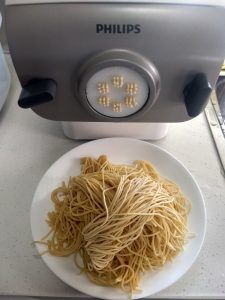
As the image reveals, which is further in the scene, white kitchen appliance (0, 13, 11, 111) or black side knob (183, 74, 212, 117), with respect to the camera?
white kitchen appliance (0, 13, 11, 111)

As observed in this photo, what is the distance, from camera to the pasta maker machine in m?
0.35

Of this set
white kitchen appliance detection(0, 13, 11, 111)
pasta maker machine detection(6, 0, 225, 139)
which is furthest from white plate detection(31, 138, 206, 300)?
white kitchen appliance detection(0, 13, 11, 111)

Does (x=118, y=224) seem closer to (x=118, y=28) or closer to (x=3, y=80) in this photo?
(x=118, y=28)

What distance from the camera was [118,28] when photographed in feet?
1.18

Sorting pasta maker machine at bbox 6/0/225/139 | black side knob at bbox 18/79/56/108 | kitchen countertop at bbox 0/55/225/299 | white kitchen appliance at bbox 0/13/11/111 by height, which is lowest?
kitchen countertop at bbox 0/55/225/299

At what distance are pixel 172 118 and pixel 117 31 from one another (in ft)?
0.57

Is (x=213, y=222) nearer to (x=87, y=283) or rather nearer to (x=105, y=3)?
(x=87, y=283)

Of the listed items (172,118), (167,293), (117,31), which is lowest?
(167,293)

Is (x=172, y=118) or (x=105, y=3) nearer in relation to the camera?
(x=105, y=3)

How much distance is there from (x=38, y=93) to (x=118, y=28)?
0.14 metres

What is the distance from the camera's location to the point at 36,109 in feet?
1.50

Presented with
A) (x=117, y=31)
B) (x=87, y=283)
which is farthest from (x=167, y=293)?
(x=117, y=31)

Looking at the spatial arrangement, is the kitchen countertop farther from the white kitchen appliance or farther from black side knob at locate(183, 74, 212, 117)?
black side knob at locate(183, 74, 212, 117)

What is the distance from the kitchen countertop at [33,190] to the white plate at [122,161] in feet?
0.12
